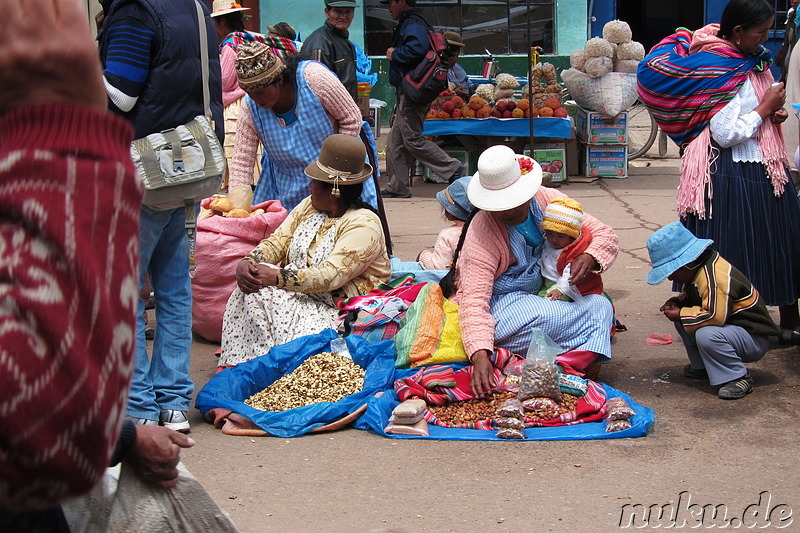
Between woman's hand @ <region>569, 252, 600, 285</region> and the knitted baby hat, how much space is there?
0.13 m

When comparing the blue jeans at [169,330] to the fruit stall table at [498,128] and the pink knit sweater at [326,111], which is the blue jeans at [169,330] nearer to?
the pink knit sweater at [326,111]

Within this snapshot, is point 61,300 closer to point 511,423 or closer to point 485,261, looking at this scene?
point 511,423

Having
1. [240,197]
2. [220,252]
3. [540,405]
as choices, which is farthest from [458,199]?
[540,405]

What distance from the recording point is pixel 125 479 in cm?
149

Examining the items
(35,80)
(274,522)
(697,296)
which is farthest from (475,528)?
(35,80)

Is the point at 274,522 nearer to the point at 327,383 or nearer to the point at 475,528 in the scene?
the point at 475,528

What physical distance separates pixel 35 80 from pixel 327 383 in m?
3.46

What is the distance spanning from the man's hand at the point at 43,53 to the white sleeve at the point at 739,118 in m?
4.26

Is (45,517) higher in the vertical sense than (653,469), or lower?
higher

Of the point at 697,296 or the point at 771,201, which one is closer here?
the point at 697,296

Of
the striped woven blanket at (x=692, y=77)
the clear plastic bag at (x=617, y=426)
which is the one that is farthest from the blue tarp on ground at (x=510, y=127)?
the clear plastic bag at (x=617, y=426)

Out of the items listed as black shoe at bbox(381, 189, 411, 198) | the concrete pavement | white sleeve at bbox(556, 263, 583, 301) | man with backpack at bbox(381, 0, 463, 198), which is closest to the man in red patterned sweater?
the concrete pavement

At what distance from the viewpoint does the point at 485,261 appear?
450 centimetres

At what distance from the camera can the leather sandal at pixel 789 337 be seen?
498 centimetres
